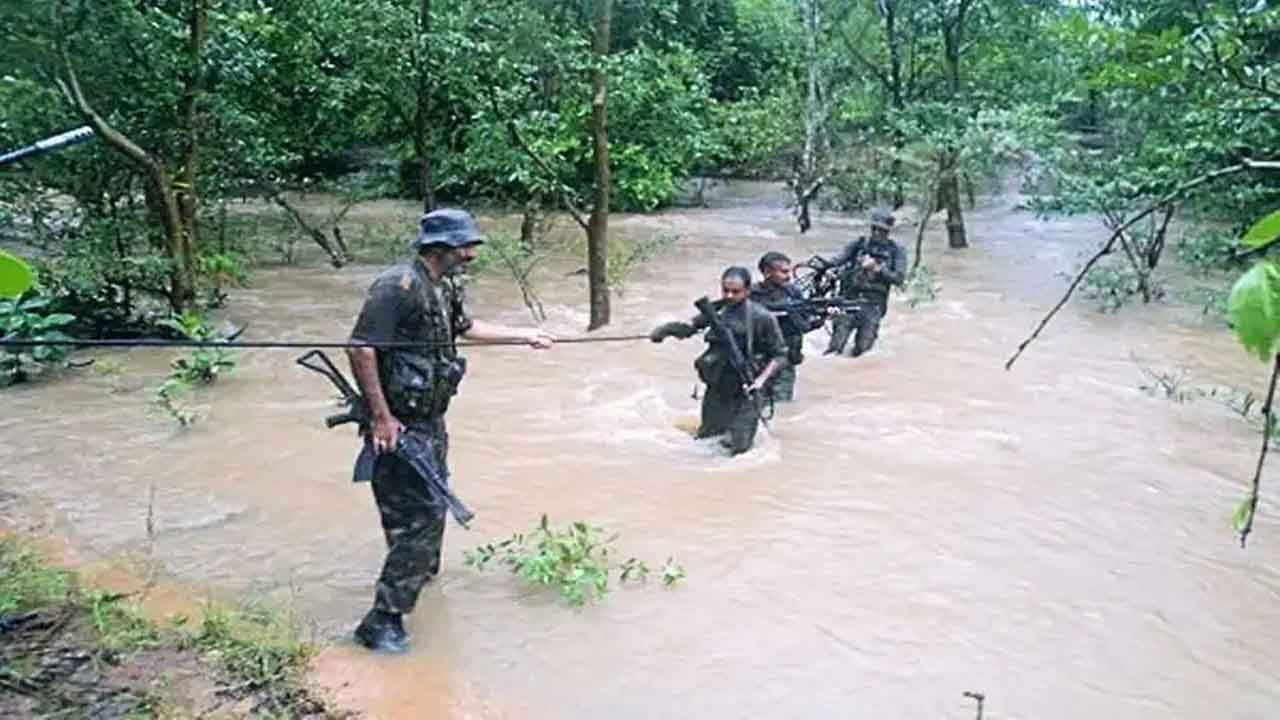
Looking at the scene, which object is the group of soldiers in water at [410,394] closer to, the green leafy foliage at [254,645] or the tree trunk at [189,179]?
the green leafy foliage at [254,645]

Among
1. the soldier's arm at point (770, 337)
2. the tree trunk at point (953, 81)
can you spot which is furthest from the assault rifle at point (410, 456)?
the tree trunk at point (953, 81)

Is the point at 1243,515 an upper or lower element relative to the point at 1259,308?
lower

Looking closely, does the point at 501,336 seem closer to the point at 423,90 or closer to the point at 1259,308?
the point at 1259,308

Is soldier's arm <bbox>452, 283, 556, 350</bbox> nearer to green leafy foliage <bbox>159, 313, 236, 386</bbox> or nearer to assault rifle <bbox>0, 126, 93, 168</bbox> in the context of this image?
assault rifle <bbox>0, 126, 93, 168</bbox>

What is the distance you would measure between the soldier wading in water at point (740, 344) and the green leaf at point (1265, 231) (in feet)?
20.0

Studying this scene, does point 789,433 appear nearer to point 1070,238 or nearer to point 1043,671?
point 1043,671

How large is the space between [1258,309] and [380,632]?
451cm

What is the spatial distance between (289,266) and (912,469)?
11.2 m

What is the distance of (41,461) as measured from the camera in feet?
26.0

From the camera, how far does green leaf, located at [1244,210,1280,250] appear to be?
3.88 feet

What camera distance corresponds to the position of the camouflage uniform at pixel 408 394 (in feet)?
16.3

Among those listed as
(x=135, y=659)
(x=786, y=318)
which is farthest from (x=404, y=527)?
(x=786, y=318)

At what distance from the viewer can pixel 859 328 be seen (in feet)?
36.3

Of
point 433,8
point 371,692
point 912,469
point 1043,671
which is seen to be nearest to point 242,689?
point 371,692
